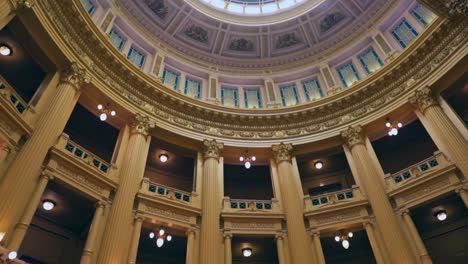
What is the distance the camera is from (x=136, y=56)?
20.9 meters

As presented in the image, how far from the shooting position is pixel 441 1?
12.2 meters

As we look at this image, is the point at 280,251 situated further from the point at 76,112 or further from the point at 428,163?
the point at 76,112

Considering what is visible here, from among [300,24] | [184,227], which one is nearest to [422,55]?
[300,24]

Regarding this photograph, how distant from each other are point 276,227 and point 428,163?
25.9 feet

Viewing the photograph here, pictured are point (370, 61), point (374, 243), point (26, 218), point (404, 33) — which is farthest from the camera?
point (370, 61)

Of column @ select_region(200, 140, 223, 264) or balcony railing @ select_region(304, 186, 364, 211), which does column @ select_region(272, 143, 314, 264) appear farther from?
column @ select_region(200, 140, 223, 264)

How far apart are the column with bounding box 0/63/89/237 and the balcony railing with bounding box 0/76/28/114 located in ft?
2.51

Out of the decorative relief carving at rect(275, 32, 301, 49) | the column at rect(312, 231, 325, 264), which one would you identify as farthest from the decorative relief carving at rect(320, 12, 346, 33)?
the column at rect(312, 231, 325, 264)

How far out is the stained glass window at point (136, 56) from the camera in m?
20.4

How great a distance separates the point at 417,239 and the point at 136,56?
18.5 metres

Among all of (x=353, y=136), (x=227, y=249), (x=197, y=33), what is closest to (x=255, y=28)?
(x=197, y=33)

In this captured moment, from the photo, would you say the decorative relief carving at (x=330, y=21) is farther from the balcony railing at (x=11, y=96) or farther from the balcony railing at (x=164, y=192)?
the balcony railing at (x=11, y=96)

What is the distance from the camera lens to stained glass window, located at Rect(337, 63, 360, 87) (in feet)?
69.6

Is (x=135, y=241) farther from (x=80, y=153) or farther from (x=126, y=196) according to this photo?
(x=80, y=153)
